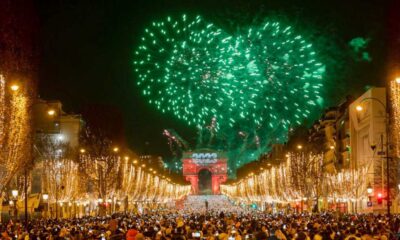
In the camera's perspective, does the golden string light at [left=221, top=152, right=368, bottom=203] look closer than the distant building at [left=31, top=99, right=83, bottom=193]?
Yes

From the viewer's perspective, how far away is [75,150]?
11781 centimetres

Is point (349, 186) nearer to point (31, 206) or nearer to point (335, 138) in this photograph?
point (31, 206)

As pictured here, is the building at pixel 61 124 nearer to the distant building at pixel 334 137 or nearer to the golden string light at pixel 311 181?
the golden string light at pixel 311 181

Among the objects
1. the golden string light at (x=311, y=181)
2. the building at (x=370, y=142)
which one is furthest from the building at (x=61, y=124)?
the building at (x=370, y=142)

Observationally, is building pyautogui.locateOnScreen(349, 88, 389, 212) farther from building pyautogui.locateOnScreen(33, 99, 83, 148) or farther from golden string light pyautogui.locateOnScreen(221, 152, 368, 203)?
building pyautogui.locateOnScreen(33, 99, 83, 148)

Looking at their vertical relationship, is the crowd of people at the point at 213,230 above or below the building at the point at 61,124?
below

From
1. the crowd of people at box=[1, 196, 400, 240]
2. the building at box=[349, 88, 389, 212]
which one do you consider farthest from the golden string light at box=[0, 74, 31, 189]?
the building at box=[349, 88, 389, 212]

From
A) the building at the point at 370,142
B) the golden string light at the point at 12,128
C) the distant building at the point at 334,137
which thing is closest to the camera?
the golden string light at the point at 12,128

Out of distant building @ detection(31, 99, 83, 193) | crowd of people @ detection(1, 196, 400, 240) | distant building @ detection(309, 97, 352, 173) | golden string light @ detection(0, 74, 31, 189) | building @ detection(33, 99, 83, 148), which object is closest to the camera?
crowd of people @ detection(1, 196, 400, 240)

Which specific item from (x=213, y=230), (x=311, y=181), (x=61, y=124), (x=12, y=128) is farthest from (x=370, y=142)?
(x=12, y=128)

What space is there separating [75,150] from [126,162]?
315 inches

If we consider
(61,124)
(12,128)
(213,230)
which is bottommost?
(213,230)

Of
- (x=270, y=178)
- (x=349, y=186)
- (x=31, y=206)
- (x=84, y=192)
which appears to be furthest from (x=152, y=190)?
(x=31, y=206)

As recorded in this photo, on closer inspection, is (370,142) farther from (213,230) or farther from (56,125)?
(213,230)
